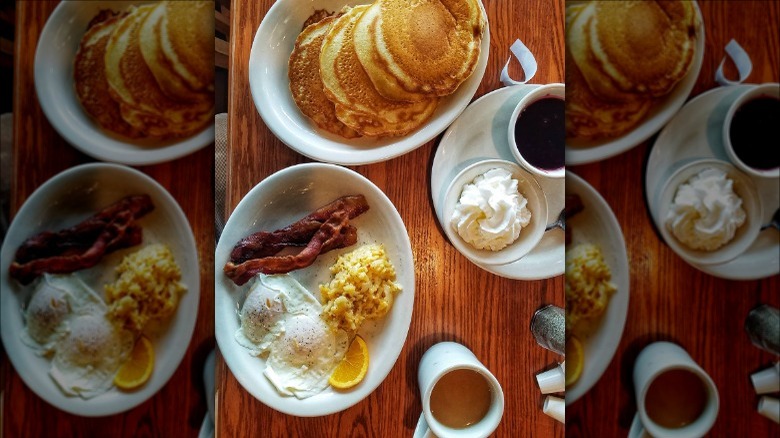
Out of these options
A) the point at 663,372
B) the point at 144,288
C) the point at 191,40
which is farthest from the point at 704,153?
the point at 144,288

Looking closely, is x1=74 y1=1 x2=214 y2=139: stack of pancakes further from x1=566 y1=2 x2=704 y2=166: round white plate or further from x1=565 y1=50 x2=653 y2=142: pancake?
x1=566 y1=2 x2=704 y2=166: round white plate

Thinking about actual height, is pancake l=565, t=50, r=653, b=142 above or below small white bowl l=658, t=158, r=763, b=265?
above

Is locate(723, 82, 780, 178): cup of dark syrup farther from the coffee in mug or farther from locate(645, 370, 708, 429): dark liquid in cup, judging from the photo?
the coffee in mug

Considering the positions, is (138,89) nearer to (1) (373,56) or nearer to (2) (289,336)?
(1) (373,56)

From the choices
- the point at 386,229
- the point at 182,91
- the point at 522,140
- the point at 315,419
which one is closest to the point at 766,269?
the point at 522,140

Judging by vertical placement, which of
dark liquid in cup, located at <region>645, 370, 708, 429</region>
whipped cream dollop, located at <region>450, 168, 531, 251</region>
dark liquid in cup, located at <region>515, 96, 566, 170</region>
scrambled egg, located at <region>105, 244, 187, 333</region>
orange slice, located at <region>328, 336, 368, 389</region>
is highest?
dark liquid in cup, located at <region>515, 96, 566, 170</region>

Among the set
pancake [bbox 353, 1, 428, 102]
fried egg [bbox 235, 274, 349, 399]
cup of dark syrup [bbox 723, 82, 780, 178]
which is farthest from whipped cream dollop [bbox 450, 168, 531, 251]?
cup of dark syrup [bbox 723, 82, 780, 178]
